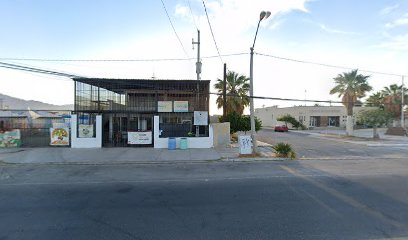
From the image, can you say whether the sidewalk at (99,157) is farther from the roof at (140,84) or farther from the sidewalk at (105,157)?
the roof at (140,84)

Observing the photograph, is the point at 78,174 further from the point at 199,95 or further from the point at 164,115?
the point at 199,95

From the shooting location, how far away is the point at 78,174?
30.1ft

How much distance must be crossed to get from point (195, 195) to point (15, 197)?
16.6 feet

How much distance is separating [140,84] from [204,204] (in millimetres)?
13276

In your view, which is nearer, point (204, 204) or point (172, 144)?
point (204, 204)

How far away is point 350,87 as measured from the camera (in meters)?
28.1

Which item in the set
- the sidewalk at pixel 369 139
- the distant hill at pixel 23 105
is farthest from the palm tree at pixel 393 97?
the distant hill at pixel 23 105

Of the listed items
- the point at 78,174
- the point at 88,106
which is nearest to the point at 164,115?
the point at 88,106

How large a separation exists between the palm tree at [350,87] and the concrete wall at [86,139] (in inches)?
1095

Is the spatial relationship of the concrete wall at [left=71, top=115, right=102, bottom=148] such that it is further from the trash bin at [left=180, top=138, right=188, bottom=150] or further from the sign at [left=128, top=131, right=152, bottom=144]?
the trash bin at [left=180, top=138, right=188, bottom=150]

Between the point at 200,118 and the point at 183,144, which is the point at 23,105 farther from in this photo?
the point at 200,118

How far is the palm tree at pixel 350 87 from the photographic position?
27828 millimetres

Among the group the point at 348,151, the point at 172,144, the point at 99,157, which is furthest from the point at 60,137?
the point at 348,151

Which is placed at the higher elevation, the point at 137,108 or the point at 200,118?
the point at 137,108
